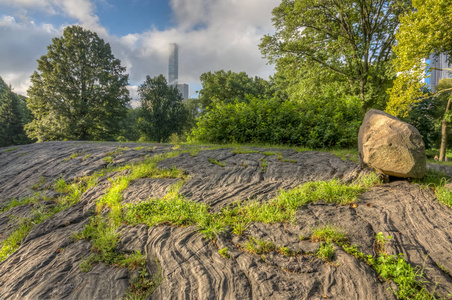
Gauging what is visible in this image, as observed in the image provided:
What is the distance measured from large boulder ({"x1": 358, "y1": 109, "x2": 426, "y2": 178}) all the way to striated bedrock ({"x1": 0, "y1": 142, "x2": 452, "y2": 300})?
12.7 inches

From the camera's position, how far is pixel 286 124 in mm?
8750

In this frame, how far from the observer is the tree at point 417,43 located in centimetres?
923

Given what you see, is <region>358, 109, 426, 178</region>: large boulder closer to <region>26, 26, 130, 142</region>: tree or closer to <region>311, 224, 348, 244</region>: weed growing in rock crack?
<region>311, 224, 348, 244</region>: weed growing in rock crack

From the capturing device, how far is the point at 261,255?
8.21ft

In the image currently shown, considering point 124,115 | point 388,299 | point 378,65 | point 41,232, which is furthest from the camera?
point 124,115

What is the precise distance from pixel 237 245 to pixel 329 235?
1116 millimetres

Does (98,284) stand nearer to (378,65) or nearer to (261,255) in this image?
(261,255)

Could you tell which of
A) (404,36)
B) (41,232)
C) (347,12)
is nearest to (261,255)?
(41,232)

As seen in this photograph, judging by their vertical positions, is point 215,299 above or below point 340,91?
below

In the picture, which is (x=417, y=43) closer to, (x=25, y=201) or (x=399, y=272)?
(x=399, y=272)

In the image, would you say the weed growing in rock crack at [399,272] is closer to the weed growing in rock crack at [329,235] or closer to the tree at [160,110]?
the weed growing in rock crack at [329,235]

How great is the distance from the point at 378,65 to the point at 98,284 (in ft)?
58.5

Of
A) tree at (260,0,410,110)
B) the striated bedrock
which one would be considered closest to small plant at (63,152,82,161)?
the striated bedrock


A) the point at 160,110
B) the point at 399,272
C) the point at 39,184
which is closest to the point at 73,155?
the point at 39,184
